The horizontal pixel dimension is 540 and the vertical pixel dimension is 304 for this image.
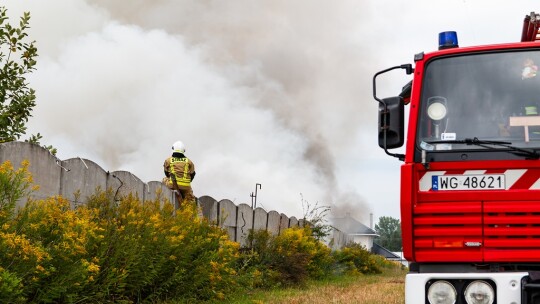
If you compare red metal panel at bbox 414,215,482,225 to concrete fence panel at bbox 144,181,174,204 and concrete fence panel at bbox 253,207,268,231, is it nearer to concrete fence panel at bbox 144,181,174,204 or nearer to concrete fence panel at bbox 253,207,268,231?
concrete fence panel at bbox 144,181,174,204

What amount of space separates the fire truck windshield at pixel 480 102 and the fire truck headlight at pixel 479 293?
1128 millimetres

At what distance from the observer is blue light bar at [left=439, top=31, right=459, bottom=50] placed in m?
7.43

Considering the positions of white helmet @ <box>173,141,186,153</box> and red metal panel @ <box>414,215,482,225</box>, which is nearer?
red metal panel @ <box>414,215,482,225</box>

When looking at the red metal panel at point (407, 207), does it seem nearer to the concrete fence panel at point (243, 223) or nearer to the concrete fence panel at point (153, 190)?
the concrete fence panel at point (153, 190)

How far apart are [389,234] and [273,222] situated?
3163 inches

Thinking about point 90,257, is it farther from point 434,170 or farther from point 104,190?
point 434,170

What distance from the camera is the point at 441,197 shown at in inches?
263

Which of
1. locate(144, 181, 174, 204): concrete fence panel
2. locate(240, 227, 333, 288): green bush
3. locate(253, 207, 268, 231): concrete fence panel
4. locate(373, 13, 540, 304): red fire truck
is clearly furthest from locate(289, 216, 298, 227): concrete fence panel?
locate(373, 13, 540, 304): red fire truck

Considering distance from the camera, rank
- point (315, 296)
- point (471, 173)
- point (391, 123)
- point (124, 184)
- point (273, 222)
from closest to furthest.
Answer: point (471, 173)
point (391, 123)
point (124, 184)
point (315, 296)
point (273, 222)

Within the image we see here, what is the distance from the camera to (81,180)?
9992 mm

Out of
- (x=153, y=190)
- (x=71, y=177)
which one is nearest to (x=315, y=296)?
(x=153, y=190)

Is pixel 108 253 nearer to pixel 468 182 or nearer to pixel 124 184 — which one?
pixel 124 184

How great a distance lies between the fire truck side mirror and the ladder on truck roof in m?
2.13

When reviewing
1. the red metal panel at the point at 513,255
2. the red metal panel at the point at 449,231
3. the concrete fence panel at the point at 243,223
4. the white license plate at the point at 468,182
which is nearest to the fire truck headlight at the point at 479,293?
the red metal panel at the point at 513,255
